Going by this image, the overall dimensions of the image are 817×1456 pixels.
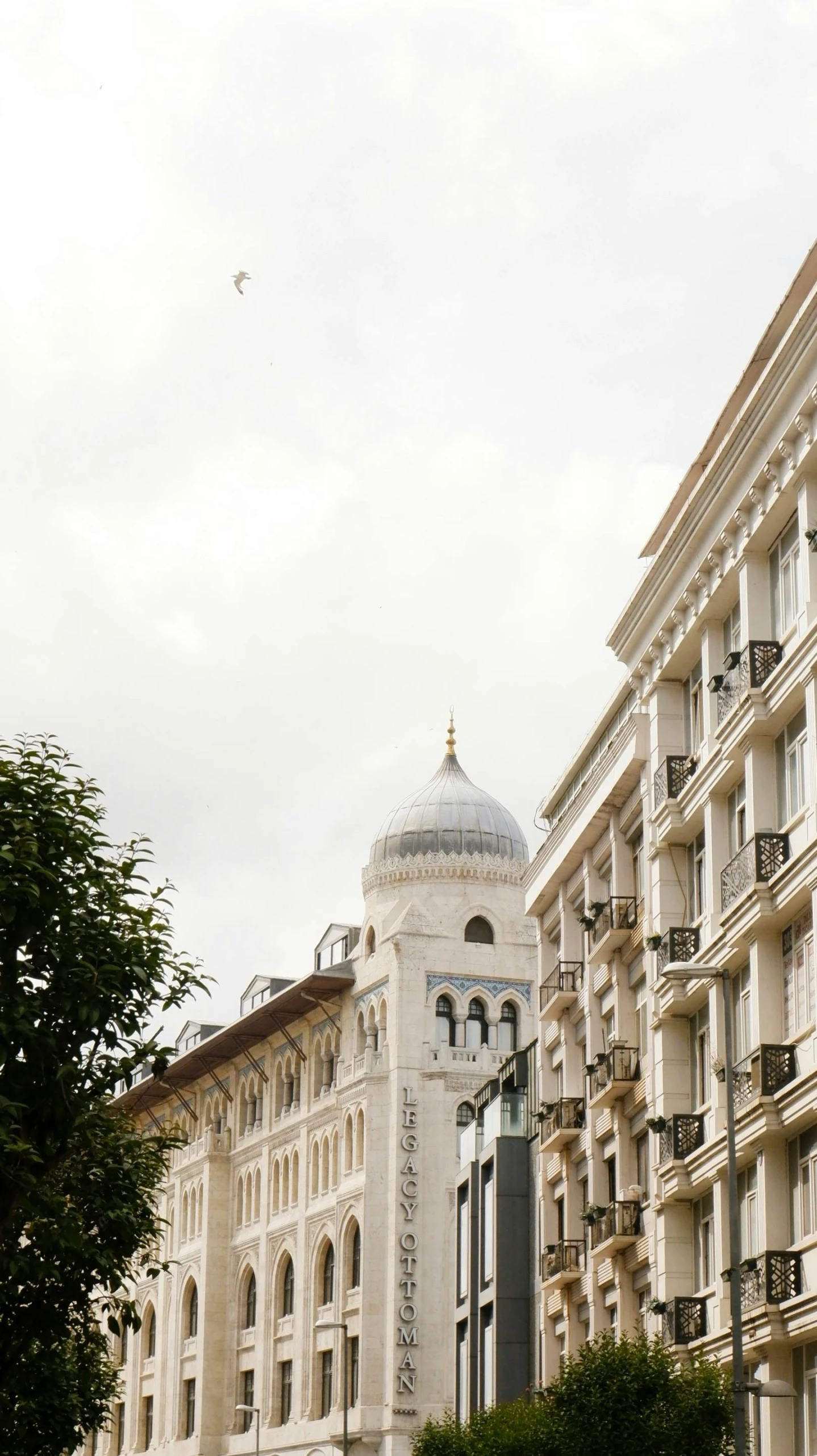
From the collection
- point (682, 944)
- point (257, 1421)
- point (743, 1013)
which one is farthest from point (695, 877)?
point (257, 1421)

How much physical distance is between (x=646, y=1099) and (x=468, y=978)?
3216 centimetres

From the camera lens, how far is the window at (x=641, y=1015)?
146 ft

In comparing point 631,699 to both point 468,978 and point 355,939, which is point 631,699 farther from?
point 355,939

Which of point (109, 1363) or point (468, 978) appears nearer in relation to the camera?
point (109, 1363)

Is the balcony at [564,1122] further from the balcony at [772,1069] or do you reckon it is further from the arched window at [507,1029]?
the arched window at [507,1029]

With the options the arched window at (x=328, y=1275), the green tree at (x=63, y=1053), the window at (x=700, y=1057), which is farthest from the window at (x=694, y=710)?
the arched window at (x=328, y=1275)

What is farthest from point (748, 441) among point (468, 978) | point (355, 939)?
point (355, 939)

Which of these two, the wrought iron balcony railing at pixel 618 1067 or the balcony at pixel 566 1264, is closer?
the wrought iron balcony railing at pixel 618 1067

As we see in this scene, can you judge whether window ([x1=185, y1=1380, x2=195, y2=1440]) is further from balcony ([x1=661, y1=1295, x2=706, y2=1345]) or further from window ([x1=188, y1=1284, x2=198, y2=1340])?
balcony ([x1=661, y1=1295, x2=706, y2=1345])

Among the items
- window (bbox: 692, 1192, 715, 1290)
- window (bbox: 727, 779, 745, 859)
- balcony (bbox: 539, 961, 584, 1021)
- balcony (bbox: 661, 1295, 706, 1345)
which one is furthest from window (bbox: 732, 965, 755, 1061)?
balcony (bbox: 539, 961, 584, 1021)

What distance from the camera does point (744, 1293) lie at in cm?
3384

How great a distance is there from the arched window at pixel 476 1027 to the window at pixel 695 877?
33.5 meters

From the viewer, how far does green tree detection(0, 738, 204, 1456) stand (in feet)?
70.6

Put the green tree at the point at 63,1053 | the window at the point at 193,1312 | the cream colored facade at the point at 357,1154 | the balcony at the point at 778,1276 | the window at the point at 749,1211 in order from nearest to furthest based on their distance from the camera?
the green tree at the point at 63,1053 → the balcony at the point at 778,1276 → the window at the point at 749,1211 → the cream colored facade at the point at 357,1154 → the window at the point at 193,1312
